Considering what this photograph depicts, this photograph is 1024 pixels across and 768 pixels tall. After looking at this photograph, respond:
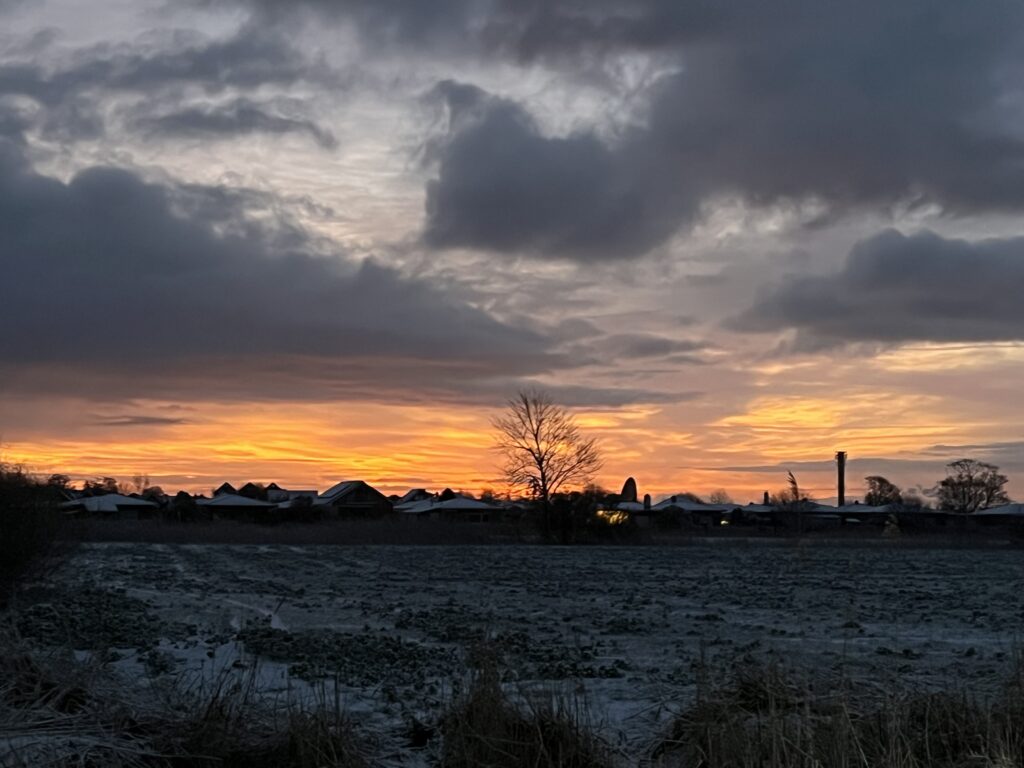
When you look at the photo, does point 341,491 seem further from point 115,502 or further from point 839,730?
point 839,730

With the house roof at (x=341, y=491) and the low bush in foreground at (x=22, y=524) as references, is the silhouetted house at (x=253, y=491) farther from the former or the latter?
the low bush in foreground at (x=22, y=524)

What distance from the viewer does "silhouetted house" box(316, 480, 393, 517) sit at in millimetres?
117125

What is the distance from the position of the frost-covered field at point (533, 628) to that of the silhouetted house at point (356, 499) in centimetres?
8682

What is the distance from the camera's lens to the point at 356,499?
4887 inches

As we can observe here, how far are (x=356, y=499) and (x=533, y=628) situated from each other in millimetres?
110377

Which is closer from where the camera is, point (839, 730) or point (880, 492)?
point (839, 730)

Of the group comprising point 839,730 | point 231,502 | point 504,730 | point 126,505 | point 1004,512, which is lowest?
point 504,730

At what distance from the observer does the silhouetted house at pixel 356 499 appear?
117125mm

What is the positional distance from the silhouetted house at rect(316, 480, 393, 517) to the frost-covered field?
86.8m

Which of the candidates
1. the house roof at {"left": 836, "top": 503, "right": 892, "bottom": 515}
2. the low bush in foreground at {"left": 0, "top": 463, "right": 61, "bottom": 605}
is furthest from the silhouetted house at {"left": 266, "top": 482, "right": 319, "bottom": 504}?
the low bush in foreground at {"left": 0, "top": 463, "right": 61, "bottom": 605}

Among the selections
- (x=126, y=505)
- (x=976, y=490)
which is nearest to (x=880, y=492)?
(x=976, y=490)

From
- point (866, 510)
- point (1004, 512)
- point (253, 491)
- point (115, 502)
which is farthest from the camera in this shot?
point (253, 491)

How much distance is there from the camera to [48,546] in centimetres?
1788

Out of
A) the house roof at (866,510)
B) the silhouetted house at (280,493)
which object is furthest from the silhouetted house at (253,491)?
the house roof at (866,510)
